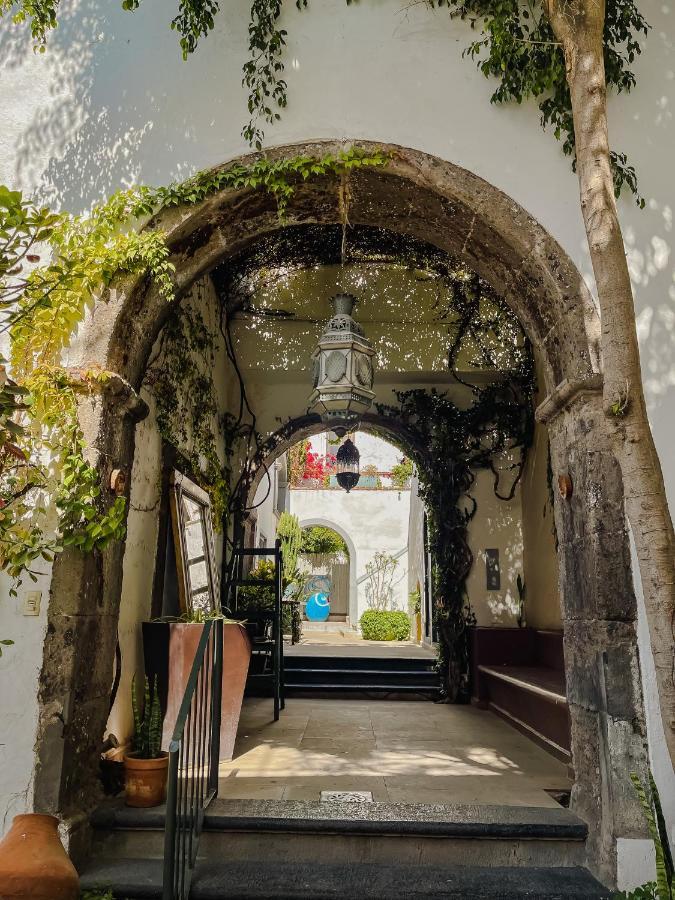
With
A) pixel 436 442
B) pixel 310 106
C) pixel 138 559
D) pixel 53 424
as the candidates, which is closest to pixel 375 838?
pixel 138 559

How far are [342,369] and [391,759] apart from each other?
231 centimetres

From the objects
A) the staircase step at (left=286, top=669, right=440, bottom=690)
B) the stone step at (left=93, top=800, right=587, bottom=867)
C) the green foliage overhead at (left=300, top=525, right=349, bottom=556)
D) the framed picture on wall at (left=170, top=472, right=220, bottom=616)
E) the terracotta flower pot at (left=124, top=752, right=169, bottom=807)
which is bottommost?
the stone step at (left=93, top=800, right=587, bottom=867)

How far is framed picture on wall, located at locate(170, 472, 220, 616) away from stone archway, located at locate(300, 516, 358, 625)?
1034cm

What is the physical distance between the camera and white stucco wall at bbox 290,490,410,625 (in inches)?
624

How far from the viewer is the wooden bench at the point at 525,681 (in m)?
4.16

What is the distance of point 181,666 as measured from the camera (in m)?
3.82

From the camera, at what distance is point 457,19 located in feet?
12.1

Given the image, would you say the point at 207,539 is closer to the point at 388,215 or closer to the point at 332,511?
the point at 388,215

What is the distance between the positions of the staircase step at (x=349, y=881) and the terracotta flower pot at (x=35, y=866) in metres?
0.33

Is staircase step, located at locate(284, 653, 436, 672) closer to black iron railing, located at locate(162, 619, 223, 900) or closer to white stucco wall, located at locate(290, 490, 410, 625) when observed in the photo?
black iron railing, located at locate(162, 619, 223, 900)

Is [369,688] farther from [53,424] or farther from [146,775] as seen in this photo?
[53,424]

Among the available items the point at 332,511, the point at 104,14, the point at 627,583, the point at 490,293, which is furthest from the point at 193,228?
the point at 332,511

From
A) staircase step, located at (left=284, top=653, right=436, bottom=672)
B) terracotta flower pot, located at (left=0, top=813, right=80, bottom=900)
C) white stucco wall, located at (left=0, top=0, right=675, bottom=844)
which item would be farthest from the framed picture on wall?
staircase step, located at (left=284, top=653, right=436, bottom=672)

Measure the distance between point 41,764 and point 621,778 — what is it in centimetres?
242
